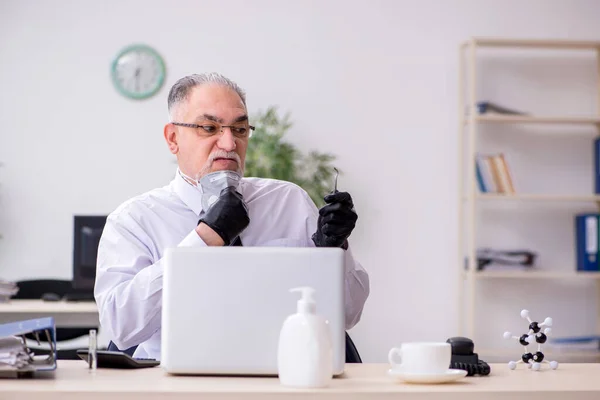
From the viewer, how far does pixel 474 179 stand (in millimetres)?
4926

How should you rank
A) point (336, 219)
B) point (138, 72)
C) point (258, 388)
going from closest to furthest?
point (258, 388), point (336, 219), point (138, 72)

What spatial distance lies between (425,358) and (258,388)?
29cm

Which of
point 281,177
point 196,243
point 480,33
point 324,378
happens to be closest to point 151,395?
point 324,378

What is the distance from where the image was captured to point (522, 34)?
530 cm

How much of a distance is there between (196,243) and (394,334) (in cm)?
365

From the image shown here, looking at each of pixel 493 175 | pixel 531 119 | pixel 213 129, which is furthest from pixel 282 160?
pixel 213 129

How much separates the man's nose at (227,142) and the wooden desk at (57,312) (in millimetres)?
2045

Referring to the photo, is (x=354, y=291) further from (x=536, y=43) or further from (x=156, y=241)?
(x=536, y=43)

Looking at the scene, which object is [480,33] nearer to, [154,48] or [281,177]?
[281,177]

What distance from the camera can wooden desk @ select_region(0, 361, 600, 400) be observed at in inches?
49.3

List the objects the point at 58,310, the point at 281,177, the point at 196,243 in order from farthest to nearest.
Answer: the point at 281,177, the point at 58,310, the point at 196,243

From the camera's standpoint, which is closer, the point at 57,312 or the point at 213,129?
the point at 213,129

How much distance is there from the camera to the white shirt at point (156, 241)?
1.90m

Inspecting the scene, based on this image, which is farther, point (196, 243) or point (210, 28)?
point (210, 28)
